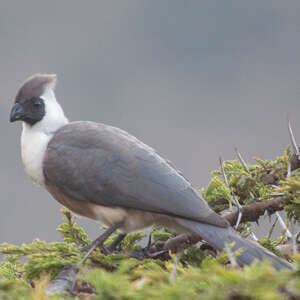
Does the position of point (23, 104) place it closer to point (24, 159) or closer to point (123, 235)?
point (24, 159)

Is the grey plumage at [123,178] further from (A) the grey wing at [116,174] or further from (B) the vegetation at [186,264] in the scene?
(B) the vegetation at [186,264]

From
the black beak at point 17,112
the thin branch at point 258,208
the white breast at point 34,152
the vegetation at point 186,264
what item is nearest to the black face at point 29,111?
the black beak at point 17,112

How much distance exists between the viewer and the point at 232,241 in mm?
2785

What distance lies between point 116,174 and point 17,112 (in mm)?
1210

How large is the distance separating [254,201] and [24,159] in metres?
2.02

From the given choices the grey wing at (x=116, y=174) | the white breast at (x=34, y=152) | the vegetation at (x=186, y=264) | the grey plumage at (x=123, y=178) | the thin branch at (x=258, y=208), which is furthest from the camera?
the white breast at (x=34, y=152)

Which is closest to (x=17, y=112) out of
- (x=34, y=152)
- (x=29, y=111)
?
(x=29, y=111)

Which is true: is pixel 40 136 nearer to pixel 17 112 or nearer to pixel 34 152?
pixel 34 152

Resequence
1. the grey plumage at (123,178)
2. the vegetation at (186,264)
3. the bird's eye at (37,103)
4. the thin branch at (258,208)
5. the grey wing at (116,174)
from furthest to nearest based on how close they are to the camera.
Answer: the bird's eye at (37,103) → the grey wing at (116,174) → the grey plumage at (123,178) → the thin branch at (258,208) → the vegetation at (186,264)

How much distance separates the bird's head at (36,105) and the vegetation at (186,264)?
1.05m

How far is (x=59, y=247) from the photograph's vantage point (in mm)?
2711

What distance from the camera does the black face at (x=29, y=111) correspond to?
13.4 feet

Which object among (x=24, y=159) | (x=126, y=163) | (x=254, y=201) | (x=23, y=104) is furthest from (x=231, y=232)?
(x=23, y=104)

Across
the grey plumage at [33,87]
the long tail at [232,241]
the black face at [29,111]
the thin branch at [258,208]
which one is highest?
the grey plumage at [33,87]
